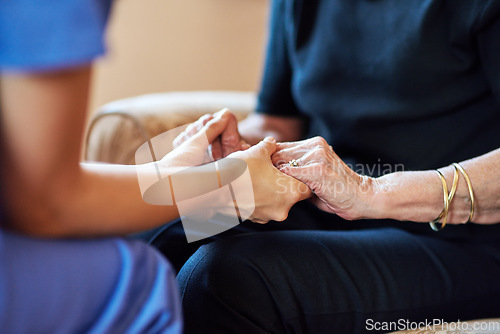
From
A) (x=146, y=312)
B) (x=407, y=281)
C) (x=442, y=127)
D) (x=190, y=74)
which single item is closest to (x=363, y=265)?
(x=407, y=281)

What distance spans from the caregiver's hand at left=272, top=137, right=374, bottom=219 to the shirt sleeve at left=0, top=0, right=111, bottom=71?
41cm

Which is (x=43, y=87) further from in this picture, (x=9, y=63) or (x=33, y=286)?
(x=33, y=286)

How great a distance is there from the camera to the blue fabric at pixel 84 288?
43 centimetres

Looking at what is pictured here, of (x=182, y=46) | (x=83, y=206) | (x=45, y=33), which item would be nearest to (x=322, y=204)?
(x=83, y=206)

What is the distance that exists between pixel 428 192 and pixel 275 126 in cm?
50

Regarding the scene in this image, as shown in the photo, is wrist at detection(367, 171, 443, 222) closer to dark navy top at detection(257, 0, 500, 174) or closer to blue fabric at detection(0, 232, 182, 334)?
dark navy top at detection(257, 0, 500, 174)

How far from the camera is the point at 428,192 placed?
755 millimetres

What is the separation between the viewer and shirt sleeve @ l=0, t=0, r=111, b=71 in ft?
1.29

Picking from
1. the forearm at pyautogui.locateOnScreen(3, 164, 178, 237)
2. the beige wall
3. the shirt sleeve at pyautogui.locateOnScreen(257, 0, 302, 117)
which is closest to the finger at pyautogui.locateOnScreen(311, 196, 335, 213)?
the forearm at pyautogui.locateOnScreen(3, 164, 178, 237)

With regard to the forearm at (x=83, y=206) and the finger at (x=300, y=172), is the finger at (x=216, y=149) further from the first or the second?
the forearm at (x=83, y=206)

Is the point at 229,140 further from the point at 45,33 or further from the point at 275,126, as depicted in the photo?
the point at 45,33

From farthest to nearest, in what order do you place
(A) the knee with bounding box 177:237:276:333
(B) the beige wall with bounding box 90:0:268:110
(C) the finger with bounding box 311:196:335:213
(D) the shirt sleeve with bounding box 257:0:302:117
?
1. (B) the beige wall with bounding box 90:0:268:110
2. (D) the shirt sleeve with bounding box 257:0:302:117
3. (C) the finger with bounding box 311:196:335:213
4. (A) the knee with bounding box 177:237:276:333

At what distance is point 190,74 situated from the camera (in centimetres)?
228

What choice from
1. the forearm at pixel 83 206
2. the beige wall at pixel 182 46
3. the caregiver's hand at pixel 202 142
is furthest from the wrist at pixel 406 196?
the beige wall at pixel 182 46
